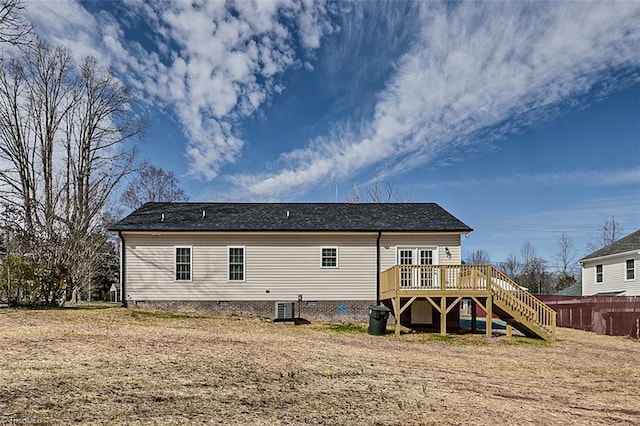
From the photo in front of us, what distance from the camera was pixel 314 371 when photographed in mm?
7945

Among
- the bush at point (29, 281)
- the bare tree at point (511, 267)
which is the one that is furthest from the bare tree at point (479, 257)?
the bush at point (29, 281)

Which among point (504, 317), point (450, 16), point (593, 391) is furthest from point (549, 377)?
point (450, 16)

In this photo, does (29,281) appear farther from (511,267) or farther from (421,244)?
(511,267)

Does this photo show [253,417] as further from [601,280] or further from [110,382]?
[601,280]

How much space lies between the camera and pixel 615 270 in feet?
81.3

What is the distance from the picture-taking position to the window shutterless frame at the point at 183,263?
16625mm

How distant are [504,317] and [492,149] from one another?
17.4 meters

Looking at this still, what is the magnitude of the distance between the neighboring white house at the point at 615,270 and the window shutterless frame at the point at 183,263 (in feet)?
75.6

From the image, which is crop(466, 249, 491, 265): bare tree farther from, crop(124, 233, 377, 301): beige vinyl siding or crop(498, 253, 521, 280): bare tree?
crop(124, 233, 377, 301): beige vinyl siding

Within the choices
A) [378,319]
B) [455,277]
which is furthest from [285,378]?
[455,277]

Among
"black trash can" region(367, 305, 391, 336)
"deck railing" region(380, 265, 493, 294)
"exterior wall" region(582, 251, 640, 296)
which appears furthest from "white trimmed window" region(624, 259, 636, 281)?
"black trash can" region(367, 305, 391, 336)

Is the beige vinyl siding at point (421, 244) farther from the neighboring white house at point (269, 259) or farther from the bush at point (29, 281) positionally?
the bush at point (29, 281)

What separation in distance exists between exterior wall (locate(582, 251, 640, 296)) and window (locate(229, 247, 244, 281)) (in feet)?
69.0

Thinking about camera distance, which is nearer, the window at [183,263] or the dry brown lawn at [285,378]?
the dry brown lawn at [285,378]
